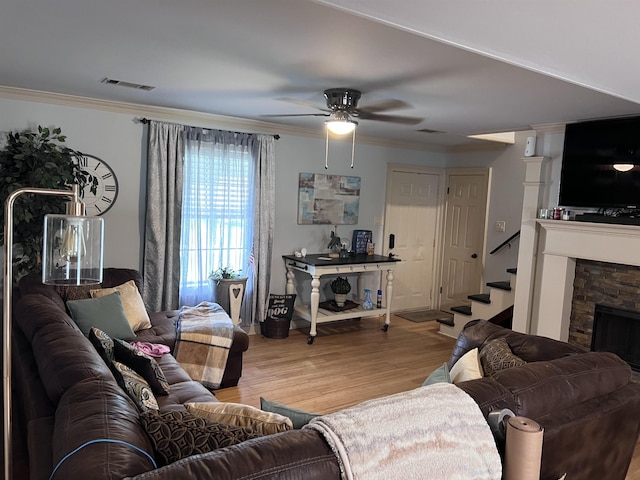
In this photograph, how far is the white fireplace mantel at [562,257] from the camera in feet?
12.5

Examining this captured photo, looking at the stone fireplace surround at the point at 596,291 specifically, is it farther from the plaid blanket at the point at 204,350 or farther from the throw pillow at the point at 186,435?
the throw pillow at the point at 186,435

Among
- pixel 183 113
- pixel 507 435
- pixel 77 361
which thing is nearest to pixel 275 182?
pixel 183 113

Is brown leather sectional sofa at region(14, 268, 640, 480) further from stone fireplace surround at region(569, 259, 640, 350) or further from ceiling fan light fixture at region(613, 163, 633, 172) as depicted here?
ceiling fan light fixture at region(613, 163, 633, 172)

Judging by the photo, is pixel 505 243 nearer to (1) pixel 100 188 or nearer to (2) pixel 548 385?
(2) pixel 548 385

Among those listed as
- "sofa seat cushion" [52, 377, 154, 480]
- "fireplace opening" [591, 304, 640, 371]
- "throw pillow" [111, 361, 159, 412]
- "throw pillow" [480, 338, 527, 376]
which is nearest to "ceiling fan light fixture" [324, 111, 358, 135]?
"throw pillow" [480, 338, 527, 376]

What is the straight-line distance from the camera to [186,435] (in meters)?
1.49

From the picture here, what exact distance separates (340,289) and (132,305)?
8.10 feet

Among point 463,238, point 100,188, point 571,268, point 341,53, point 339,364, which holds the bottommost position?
point 339,364

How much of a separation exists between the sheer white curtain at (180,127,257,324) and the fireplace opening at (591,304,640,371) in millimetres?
3286

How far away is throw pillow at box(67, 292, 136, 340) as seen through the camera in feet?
11.0

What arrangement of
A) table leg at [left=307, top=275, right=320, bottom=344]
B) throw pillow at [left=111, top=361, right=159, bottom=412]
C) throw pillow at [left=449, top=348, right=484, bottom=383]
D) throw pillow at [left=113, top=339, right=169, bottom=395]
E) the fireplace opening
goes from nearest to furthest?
throw pillow at [left=111, top=361, right=159, bottom=412], throw pillow at [left=449, top=348, right=484, bottom=383], throw pillow at [left=113, top=339, right=169, bottom=395], the fireplace opening, table leg at [left=307, top=275, right=320, bottom=344]

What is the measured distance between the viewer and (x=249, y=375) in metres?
4.04

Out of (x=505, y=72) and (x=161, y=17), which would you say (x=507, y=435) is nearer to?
(x=505, y=72)

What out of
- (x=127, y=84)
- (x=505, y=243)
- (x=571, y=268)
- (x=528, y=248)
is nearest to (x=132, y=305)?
(x=127, y=84)
